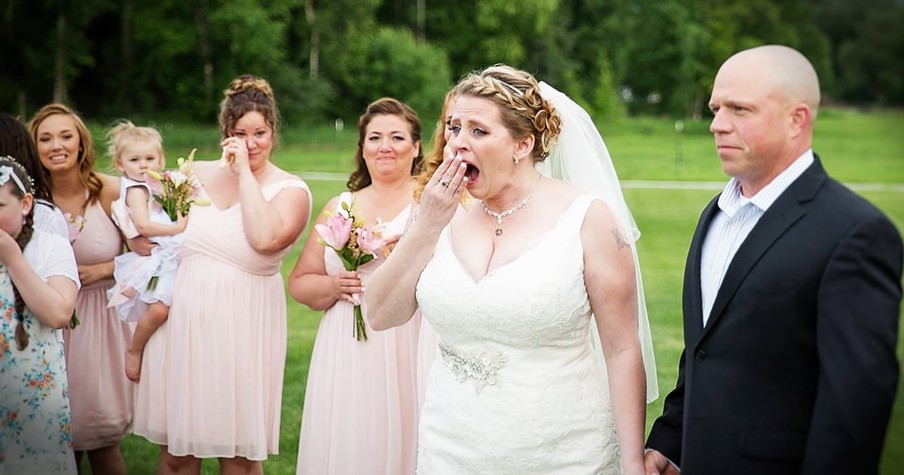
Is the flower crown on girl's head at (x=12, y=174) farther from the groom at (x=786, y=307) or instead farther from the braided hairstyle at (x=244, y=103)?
the groom at (x=786, y=307)

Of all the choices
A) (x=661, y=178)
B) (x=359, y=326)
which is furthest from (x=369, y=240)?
(x=661, y=178)

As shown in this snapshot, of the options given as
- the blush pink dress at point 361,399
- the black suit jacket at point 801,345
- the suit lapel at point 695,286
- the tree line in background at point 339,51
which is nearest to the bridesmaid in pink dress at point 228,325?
the blush pink dress at point 361,399

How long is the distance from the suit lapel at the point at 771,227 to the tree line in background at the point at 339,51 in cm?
2124

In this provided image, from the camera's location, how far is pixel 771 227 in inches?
99.9

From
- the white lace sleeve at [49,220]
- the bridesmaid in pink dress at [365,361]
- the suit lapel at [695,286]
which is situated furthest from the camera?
the bridesmaid in pink dress at [365,361]

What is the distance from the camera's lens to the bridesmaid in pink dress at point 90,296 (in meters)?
5.35

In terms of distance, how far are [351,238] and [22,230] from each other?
141 cm

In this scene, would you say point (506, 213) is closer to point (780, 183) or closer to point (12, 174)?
point (780, 183)

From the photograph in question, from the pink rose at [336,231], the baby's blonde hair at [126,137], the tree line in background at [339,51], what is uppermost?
the tree line in background at [339,51]

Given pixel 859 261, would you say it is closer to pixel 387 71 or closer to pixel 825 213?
pixel 825 213

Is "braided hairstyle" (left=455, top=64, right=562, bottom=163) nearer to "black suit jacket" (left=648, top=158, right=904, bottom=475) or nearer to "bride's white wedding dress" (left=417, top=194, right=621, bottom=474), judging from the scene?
"bride's white wedding dress" (left=417, top=194, right=621, bottom=474)

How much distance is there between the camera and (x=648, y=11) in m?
50.3

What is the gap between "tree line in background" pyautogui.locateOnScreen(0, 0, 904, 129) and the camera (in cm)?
3384

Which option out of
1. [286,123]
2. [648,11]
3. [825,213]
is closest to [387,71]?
[286,123]
